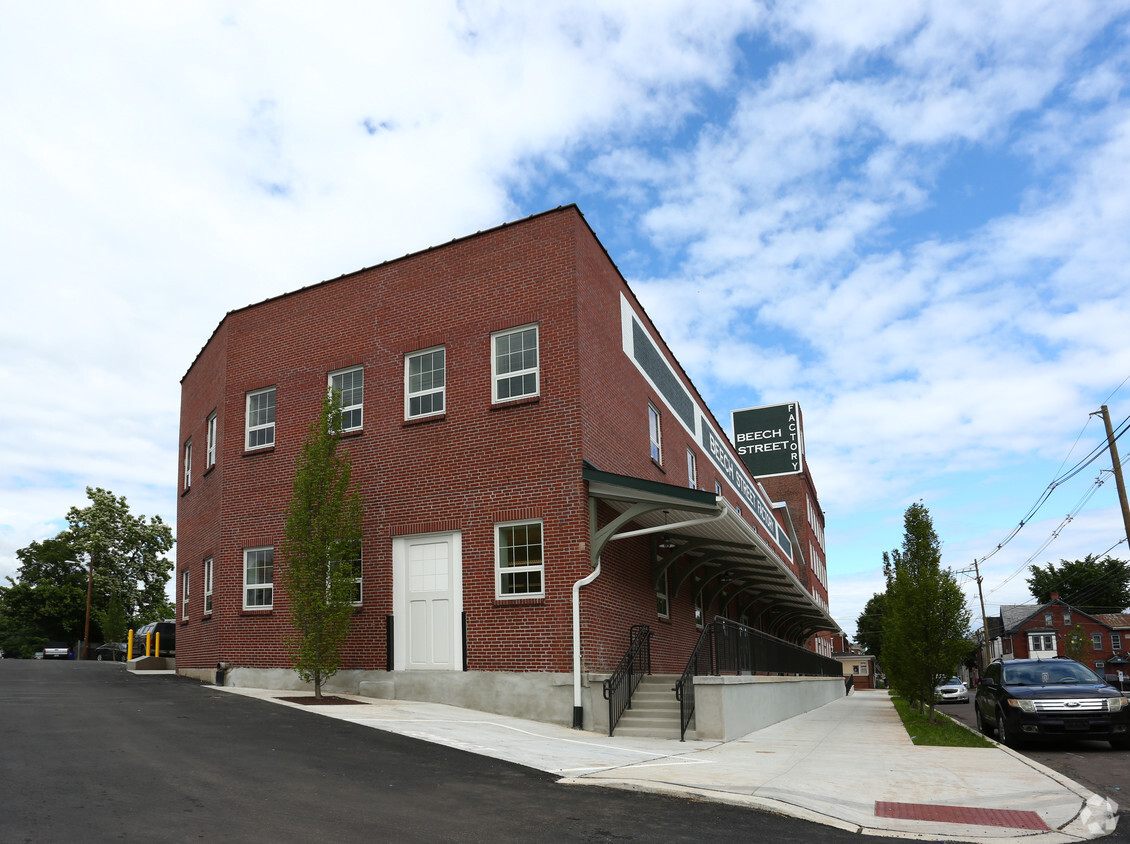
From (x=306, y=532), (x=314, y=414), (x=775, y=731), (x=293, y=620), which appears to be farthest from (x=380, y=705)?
(x=775, y=731)

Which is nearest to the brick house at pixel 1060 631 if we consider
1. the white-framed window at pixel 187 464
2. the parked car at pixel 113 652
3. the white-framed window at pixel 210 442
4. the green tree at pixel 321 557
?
the parked car at pixel 113 652

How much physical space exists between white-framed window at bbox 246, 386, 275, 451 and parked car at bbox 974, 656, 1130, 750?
14.9 m

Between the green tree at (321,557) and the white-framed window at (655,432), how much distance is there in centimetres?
718

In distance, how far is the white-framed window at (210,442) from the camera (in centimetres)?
2106

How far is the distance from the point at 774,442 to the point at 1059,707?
46605 mm

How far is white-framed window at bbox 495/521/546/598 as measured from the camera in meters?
15.3

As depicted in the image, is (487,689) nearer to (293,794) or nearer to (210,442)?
(293,794)

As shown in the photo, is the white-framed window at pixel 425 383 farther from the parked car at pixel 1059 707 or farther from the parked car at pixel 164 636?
the parked car at pixel 164 636

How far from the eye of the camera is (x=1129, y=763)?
40.2 ft

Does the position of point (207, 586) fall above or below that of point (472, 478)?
below

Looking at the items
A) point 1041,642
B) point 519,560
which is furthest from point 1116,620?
point 519,560

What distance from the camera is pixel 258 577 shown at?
61.0 feet

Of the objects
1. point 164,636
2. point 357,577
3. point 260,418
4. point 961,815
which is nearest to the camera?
point 961,815

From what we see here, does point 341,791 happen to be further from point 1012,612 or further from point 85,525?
point 1012,612
